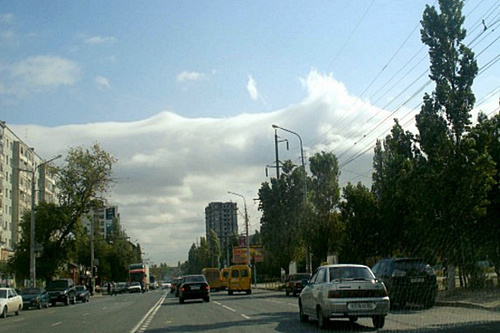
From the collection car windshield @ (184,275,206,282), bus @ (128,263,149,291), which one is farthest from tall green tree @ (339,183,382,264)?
bus @ (128,263,149,291)

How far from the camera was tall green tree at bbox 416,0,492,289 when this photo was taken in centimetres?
2545

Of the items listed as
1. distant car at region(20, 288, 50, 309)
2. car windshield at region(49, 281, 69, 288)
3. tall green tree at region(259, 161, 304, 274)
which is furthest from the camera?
tall green tree at region(259, 161, 304, 274)

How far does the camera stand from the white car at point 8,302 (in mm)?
32278

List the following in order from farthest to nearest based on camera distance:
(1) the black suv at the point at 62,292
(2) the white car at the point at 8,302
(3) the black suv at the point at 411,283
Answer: (1) the black suv at the point at 62,292, (2) the white car at the point at 8,302, (3) the black suv at the point at 411,283

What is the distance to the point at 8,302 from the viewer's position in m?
33.0

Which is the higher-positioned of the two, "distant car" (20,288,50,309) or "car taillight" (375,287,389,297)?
"car taillight" (375,287,389,297)

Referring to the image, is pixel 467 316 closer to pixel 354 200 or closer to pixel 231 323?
pixel 231 323

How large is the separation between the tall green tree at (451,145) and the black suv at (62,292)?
33122mm

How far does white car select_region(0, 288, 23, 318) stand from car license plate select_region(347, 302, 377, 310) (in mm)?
22837

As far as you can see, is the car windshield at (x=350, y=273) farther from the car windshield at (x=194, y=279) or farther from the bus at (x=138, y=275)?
the bus at (x=138, y=275)

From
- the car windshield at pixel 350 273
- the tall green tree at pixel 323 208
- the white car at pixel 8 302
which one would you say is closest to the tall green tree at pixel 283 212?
the tall green tree at pixel 323 208

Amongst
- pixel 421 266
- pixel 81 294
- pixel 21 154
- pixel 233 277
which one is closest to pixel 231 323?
pixel 421 266

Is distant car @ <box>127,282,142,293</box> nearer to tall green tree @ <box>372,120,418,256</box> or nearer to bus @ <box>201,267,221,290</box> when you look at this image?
bus @ <box>201,267,221,290</box>

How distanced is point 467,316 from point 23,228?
174 ft
